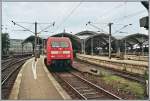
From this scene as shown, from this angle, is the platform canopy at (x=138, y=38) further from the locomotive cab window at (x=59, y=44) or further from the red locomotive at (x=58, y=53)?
the red locomotive at (x=58, y=53)

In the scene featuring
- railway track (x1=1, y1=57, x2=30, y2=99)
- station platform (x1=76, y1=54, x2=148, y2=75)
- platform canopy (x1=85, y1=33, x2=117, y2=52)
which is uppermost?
platform canopy (x1=85, y1=33, x2=117, y2=52)

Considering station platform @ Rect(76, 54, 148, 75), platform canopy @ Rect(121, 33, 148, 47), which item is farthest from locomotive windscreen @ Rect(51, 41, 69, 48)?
platform canopy @ Rect(121, 33, 148, 47)

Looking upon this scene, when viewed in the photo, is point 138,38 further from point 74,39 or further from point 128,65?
point 128,65

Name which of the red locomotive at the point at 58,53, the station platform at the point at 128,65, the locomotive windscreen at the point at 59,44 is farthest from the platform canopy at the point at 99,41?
the red locomotive at the point at 58,53

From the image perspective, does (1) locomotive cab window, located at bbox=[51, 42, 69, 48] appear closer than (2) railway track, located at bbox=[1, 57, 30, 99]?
No

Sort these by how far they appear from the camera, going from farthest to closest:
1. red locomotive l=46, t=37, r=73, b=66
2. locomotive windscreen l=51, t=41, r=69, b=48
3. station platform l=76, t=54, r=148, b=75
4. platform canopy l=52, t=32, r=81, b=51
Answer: platform canopy l=52, t=32, r=81, b=51
locomotive windscreen l=51, t=41, r=69, b=48
red locomotive l=46, t=37, r=73, b=66
station platform l=76, t=54, r=148, b=75

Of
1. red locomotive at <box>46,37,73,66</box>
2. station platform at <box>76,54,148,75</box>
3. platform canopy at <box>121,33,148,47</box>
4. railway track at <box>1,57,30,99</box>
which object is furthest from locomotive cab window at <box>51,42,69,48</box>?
platform canopy at <box>121,33,148,47</box>

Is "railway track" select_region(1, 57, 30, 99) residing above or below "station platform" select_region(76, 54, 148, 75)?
below

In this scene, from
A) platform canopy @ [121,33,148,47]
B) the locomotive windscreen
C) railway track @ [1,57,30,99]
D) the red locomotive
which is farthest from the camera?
platform canopy @ [121,33,148,47]

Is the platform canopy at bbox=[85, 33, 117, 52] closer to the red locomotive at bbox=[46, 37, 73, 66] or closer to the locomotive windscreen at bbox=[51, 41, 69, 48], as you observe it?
the locomotive windscreen at bbox=[51, 41, 69, 48]

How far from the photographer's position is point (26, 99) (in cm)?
Answer: 1228

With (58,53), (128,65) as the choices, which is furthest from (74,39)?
(58,53)

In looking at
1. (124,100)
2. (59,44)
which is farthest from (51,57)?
(124,100)

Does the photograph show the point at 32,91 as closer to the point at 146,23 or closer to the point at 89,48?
the point at 146,23
